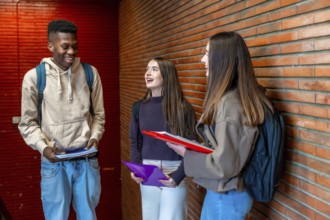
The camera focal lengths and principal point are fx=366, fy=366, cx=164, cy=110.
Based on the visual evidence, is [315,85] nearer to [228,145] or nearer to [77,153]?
[228,145]

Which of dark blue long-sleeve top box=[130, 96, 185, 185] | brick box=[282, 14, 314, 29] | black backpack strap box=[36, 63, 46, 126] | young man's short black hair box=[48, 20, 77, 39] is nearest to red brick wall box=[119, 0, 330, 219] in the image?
brick box=[282, 14, 314, 29]

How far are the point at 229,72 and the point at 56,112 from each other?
1.42 metres

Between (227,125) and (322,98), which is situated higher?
(322,98)

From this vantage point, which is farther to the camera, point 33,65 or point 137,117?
point 33,65

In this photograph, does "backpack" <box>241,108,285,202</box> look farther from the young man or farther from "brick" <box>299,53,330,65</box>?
the young man

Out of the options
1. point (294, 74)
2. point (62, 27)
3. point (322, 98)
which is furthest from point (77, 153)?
point (322, 98)

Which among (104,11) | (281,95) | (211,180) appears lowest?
(211,180)

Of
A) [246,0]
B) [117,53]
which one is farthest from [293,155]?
[117,53]

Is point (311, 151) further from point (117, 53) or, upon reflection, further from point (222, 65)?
point (117, 53)

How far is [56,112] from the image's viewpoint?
265 cm

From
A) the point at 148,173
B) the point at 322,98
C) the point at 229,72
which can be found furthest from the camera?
the point at 148,173

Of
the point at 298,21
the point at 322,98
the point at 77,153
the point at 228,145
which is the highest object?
the point at 298,21

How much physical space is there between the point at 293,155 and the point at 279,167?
19 centimetres

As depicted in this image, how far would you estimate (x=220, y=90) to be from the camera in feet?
5.77
